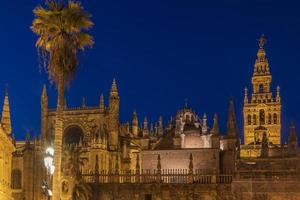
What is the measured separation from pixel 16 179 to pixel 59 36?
44022 millimetres

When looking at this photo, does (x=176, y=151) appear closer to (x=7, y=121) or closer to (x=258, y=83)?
(x=7, y=121)

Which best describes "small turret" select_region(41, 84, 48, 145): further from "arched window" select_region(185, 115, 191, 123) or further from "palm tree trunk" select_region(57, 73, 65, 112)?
"palm tree trunk" select_region(57, 73, 65, 112)

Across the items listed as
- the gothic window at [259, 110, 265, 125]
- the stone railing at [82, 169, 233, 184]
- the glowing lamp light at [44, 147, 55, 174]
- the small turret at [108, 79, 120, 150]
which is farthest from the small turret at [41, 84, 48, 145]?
the glowing lamp light at [44, 147, 55, 174]

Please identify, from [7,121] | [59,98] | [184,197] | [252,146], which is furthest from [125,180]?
[252,146]

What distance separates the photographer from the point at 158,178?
50.9 meters

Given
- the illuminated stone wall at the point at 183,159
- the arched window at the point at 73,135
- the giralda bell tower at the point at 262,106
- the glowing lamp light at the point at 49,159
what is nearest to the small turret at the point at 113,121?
the arched window at the point at 73,135

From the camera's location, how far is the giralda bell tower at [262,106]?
9731 centimetres

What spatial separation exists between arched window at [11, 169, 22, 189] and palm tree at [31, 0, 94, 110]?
1687 inches

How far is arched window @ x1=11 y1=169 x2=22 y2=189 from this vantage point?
70625 mm

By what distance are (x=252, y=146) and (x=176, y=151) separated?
27.6 meters

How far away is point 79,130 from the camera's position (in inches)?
2891

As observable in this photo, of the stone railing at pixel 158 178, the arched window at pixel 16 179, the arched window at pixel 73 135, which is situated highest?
the arched window at pixel 73 135

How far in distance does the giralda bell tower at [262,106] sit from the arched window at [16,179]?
135ft

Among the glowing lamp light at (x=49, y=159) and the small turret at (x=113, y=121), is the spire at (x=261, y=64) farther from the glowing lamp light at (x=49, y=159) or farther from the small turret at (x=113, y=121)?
the glowing lamp light at (x=49, y=159)
